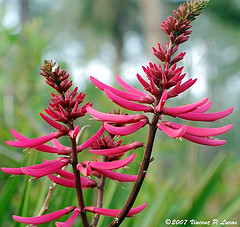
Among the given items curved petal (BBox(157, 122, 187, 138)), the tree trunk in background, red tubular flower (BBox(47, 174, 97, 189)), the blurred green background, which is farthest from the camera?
the tree trunk in background

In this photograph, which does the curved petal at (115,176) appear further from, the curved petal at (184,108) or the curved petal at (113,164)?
the curved petal at (184,108)

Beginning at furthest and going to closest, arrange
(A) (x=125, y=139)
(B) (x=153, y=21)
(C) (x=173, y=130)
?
1. (B) (x=153, y=21)
2. (A) (x=125, y=139)
3. (C) (x=173, y=130)

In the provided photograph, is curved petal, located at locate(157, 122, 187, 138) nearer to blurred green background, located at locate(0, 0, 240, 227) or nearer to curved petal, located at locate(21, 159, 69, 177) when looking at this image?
curved petal, located at locate(21, 159, 69, 177)

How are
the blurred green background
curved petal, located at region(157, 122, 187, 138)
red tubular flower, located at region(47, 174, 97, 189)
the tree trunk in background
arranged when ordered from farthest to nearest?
the tree trunk in background → the blurred green background → red tubular flower, located at region(47, 174, 97, 189) → curved petal, located at region(157, 122, 187, 138)

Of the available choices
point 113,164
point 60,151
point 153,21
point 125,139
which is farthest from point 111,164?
point 153,21

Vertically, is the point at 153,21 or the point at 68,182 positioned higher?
the point at 153,21

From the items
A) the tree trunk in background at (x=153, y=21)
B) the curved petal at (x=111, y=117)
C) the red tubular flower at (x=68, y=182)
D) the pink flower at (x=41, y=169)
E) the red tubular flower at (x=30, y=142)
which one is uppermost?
the tree trunk in background at (x=153, y=21)

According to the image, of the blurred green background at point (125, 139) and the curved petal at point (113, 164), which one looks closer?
the curved petal at point (113, 164)

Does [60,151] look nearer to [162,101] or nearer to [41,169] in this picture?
[41,169]

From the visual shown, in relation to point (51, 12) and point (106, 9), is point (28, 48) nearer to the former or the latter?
point (106, 9)

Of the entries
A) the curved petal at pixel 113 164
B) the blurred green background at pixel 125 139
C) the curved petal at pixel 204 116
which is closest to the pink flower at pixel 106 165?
the curved petal at pixel 113 164

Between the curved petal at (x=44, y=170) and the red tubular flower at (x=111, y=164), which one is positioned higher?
the red tubular flower at (x=111, y=164)

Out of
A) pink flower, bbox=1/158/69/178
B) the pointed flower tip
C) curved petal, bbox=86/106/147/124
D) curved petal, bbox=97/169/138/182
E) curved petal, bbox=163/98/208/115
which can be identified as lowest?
curved petal, bbox=97/169/138/182

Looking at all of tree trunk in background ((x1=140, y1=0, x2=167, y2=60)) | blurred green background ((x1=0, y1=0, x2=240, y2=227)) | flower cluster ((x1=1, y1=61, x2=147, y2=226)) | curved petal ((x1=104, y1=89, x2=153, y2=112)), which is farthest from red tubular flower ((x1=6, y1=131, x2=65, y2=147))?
tree trunk in background ((x1=140, y1=0, x2=167, y2=60))
